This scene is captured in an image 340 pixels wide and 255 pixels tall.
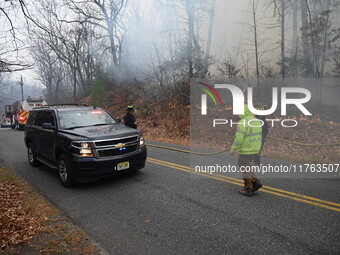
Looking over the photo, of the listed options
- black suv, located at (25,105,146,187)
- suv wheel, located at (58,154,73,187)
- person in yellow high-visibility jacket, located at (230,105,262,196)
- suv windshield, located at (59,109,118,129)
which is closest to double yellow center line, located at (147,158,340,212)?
person in yellow high-visibility jacket, located at (230,105,262,196)

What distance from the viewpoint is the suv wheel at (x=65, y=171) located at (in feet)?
18.4

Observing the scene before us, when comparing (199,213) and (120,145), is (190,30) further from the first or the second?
(199,213)

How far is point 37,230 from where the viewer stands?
3.80 metres

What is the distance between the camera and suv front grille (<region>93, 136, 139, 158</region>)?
5533 mm

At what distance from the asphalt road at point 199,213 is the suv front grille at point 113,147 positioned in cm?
75

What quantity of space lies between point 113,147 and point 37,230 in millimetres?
2293

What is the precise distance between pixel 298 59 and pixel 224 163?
36.6 feet

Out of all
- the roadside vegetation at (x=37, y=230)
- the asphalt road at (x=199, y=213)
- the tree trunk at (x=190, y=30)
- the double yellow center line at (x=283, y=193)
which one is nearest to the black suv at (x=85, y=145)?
the asphalt road at (x=199, y=213)

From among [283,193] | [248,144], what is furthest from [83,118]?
[283,193]

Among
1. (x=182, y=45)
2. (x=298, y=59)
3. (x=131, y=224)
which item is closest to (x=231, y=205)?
(x=131, y=224)

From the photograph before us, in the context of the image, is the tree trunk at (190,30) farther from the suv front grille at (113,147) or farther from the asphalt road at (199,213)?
the suv front grille at (113,147)

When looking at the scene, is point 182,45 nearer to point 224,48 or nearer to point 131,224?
point 224,48

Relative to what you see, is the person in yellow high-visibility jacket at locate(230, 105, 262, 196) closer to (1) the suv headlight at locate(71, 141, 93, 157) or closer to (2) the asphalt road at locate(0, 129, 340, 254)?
(2) the asphalt road at locate(0, 129, 340, 254)

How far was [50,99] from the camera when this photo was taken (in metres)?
44.4
